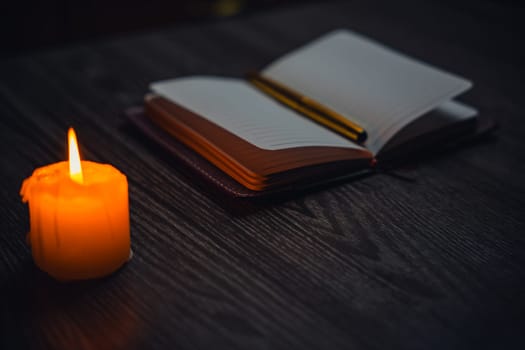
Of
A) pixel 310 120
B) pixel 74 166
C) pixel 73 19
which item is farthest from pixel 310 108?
pixel 73 19

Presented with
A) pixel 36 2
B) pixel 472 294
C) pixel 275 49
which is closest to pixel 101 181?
pixel 472 294

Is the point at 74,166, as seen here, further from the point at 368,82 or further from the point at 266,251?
the point at 368,82

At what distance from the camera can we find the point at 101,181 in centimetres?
60

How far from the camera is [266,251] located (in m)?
0.71

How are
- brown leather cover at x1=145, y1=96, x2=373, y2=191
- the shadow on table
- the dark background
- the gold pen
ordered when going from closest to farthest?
1. the shadow on table
2. brown leather cover at x1=145, y1=96, x2=373, y2=191
3. the gold pen
4. the dark background

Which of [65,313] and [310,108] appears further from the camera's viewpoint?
[310,108]

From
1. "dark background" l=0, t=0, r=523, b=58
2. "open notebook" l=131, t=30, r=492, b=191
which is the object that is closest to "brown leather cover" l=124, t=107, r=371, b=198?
"open notebook" l=131, t=30, r=492, b=191

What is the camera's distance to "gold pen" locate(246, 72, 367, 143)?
0.89 m

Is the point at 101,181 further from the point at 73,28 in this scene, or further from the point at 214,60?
the point at 73,28

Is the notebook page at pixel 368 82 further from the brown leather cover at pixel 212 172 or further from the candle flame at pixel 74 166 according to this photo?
the candle flame at pixel 74 166

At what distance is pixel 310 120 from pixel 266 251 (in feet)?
1.00

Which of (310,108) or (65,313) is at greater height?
(310,108)

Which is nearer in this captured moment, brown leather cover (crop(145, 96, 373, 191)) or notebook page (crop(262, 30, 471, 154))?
brown leather cover (crop(145, 96, 373, 191))

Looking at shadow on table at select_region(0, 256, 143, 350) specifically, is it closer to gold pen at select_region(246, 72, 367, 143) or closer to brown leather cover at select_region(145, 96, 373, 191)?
brown leather cover at select_region(145, 96, 373, 191)
